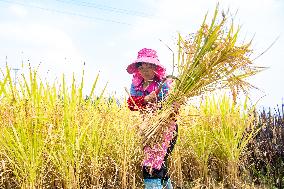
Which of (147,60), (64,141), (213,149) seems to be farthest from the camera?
(213,149)

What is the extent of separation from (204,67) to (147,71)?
0.50 metres

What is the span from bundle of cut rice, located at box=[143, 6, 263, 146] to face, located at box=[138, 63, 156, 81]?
1.07 feet

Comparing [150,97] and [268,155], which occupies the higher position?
[150,97]

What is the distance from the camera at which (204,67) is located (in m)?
3.27

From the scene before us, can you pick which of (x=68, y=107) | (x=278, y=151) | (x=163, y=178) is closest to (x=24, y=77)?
(x=68, y=107)

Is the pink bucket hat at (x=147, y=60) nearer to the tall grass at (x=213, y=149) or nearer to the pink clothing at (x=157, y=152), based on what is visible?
the pink clothing at (x=157, y=152)

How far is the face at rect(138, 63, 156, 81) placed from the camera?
3564 mm

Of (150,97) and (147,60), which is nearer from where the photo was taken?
(150,97)

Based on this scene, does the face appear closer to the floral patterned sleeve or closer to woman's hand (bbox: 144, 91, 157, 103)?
the floral patterned sleeve

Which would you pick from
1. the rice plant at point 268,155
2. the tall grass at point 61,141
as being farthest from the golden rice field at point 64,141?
the rice plant at point 268,155

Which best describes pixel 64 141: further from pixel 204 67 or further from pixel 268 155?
pixel 268 155

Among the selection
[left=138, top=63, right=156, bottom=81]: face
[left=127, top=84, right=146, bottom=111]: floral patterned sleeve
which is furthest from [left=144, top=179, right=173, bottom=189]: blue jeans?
[left=138, top=63, right=156, bottom=81]: face

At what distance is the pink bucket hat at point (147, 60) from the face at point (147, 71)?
0.14 feet

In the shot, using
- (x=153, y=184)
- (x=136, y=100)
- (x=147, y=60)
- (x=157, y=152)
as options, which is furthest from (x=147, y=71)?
(x=153, y=184)
